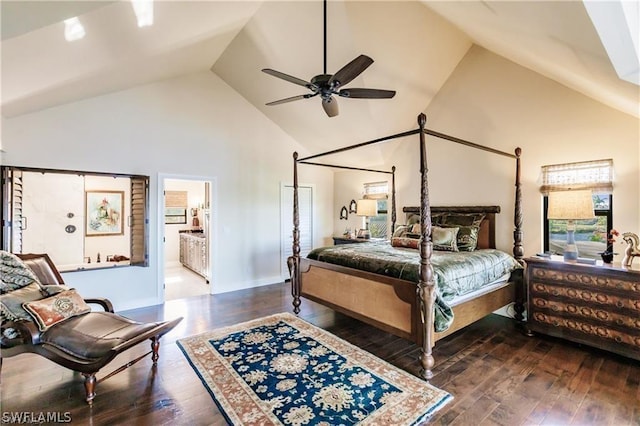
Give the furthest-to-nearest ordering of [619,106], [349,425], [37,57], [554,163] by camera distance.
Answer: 1. [554,163]
2. [619,106]
3. [37,57]
4. [349,425]

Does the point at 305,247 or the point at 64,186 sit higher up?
the point at 64,186

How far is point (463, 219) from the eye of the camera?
4.47m

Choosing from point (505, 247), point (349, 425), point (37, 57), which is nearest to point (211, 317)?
point (349, 425)

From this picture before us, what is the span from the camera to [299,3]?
137 inches

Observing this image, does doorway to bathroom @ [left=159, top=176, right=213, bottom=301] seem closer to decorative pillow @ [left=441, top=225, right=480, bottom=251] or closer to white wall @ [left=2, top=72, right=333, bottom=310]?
white wall @ [left=2, top=72, right=333, bottom=310]

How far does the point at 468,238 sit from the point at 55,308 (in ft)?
15.3

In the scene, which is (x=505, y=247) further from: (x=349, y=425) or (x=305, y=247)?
(x=305, y=247)

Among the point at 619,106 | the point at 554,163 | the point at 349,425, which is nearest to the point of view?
the point at 349,425

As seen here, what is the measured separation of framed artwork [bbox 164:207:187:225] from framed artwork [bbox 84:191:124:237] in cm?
276

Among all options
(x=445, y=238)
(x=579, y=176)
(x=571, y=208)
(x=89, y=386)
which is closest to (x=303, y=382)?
(x=89, y=386)

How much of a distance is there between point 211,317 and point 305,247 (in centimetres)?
295

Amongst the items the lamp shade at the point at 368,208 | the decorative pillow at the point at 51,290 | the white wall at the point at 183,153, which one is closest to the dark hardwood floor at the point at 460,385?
the decorative pillow at the point at 51,290

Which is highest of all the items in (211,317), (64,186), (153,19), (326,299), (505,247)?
(153,19)

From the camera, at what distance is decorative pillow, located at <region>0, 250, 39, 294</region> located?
2609mm
